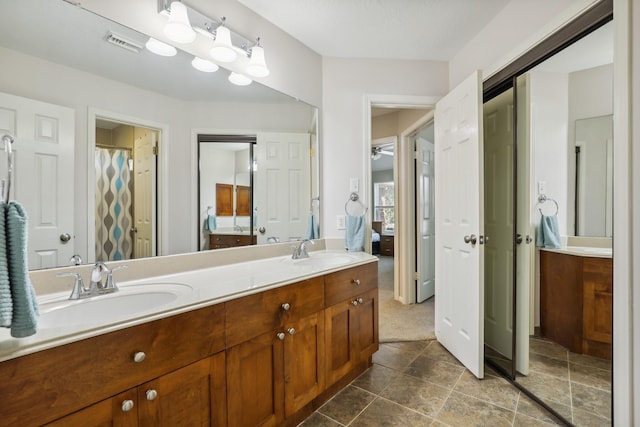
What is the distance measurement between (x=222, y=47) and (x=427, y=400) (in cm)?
236

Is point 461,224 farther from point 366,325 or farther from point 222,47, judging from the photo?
point 222,47

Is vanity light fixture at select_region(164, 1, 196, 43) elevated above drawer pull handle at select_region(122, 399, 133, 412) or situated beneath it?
elevated above

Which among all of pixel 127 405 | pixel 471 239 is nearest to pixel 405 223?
pixel 471 239

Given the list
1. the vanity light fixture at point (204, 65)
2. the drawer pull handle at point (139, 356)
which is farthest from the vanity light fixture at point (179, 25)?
the drawer pull handle at point (139, 356)

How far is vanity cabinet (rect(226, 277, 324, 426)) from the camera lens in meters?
1.19

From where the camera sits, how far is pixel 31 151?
111cm

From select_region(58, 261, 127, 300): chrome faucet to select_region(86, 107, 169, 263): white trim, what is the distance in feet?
0.54

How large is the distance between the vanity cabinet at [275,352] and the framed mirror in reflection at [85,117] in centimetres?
61

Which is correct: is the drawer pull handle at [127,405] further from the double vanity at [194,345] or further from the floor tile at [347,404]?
the floor tile at [347,404]

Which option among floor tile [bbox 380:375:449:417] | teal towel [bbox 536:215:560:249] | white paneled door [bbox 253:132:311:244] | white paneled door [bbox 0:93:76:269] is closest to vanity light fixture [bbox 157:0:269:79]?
white paneled door [bbox 253:132:311:244]

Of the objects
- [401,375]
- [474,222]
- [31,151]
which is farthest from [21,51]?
[401,375]

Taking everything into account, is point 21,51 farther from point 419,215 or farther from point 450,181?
point 419,215

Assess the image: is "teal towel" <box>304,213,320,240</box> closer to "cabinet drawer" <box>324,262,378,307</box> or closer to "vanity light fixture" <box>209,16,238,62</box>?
"cabinet drawer" <box>324,262,378,307</box>

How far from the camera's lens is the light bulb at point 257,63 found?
181 centimetres
